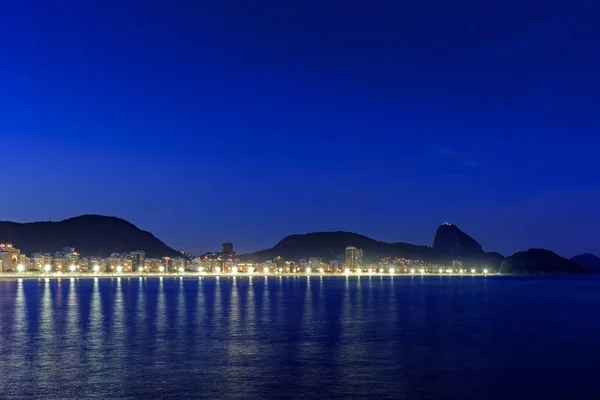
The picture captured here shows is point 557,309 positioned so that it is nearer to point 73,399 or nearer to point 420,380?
point 420,380

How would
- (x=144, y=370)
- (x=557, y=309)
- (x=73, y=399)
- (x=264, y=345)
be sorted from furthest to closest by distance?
1. (x=557, y=309)
2. (x=264, y=345)
3. (x=144, y=370)
4. (x=73, y=399)

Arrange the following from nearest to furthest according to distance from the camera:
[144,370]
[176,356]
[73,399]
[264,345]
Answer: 1. [73,399]
2. [144,370]
3. [176,356]
4. [264,345]

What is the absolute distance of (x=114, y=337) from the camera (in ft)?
153

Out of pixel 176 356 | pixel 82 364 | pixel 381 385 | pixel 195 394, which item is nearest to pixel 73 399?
pixel 195 394

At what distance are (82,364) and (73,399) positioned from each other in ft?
28.2

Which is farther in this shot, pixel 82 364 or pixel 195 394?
pixel 82 364

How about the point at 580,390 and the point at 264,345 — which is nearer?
the point at 580,390

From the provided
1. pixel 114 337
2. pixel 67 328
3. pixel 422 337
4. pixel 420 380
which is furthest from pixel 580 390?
pixel 67 328

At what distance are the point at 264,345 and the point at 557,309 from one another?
55626mm

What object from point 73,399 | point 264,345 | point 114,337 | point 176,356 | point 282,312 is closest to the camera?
point 73,399

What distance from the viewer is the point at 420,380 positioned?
101 feet

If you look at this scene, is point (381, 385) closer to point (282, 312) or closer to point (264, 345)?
point (264, 345)

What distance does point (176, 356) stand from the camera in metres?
37.4

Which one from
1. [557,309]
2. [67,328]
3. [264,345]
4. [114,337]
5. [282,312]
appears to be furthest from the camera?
[557,309]
